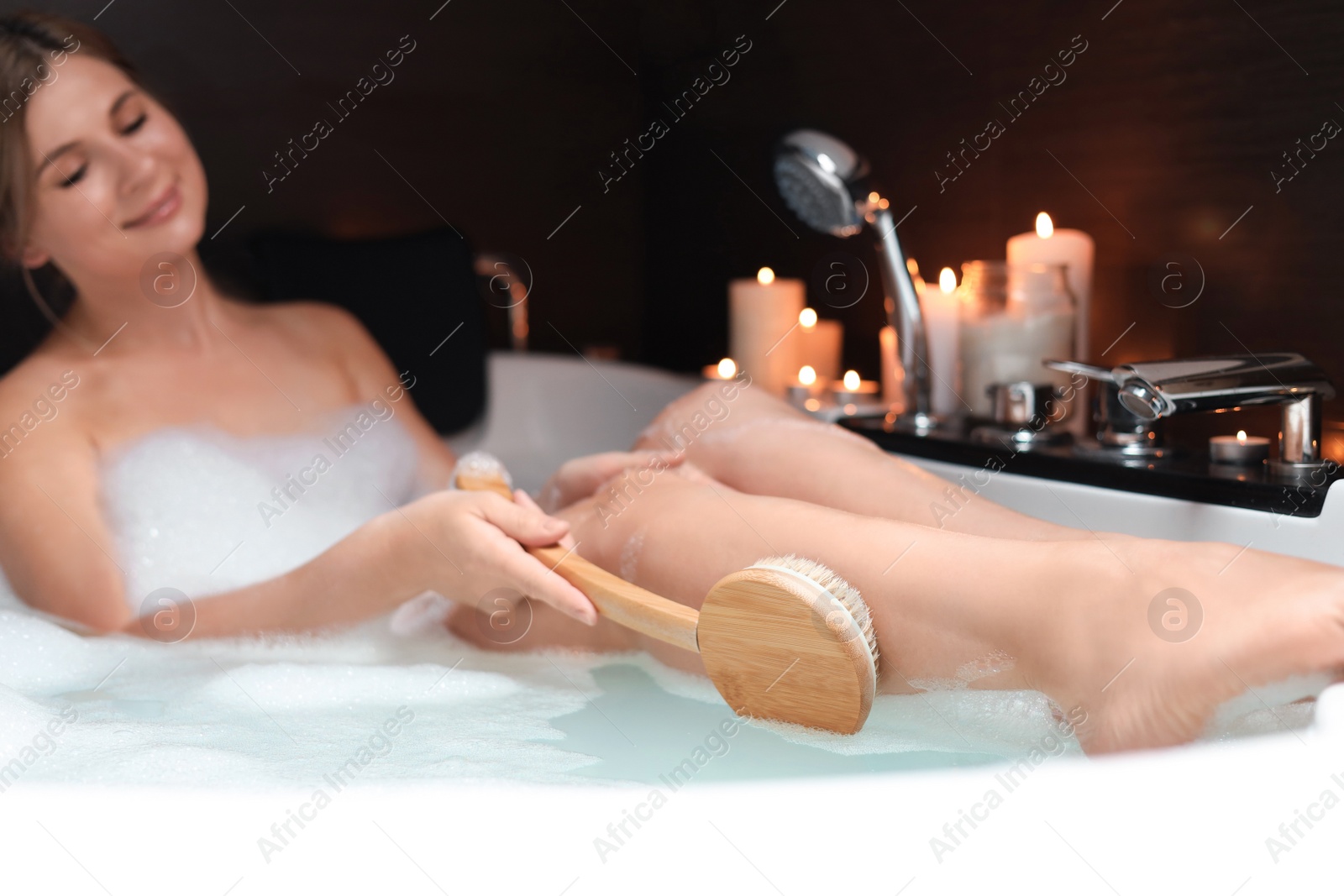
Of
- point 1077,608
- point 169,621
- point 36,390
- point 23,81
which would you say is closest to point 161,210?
point 23,81

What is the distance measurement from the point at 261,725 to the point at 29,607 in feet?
1.47

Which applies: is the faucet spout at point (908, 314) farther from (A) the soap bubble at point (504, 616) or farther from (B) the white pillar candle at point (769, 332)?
(A) the soap bubble at point (504, 616)

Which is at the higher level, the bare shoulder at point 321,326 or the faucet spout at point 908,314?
the bare shoulder at point 321,326

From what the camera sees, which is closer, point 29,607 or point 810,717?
point 810,717

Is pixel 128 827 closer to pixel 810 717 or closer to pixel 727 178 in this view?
pixel 810 717

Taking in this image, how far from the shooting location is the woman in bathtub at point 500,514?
0.55 m

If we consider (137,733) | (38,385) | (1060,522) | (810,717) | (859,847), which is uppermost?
(38,385)

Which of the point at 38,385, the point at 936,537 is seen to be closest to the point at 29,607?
the point at 38,385

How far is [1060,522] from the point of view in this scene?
1.04m

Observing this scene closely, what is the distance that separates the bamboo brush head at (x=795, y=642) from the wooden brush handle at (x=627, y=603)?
3cm

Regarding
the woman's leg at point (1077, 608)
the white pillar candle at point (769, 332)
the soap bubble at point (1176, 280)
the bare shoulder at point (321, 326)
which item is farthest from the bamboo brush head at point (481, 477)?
the soap bubble at point (1176, 280)

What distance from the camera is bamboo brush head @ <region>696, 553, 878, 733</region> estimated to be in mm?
644

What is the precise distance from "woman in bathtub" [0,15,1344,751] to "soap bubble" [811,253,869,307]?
0.72 meters

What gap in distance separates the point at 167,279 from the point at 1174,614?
4.33 feet
